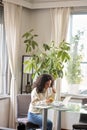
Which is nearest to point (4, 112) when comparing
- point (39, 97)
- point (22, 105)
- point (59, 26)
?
point (22, 105)

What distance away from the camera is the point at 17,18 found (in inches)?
216

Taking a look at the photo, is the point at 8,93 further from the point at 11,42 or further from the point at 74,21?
the point at 74,21

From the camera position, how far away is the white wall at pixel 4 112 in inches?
205

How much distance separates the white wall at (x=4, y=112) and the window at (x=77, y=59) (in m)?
1.22

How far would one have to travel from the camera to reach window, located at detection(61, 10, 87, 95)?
5602mm

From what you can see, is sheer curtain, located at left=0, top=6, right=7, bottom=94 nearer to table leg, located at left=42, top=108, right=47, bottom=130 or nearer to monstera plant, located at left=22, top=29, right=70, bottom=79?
monstera plant, located at left=22, top=29, right=70, bottom=79

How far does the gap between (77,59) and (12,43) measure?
1399mm

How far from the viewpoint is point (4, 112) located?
5305 millimetres

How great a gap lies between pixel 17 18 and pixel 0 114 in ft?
6.44

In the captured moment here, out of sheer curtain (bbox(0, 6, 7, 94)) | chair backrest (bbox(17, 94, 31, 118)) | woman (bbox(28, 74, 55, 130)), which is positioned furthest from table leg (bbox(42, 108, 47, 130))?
sheer curtain (bbox(0, 6, 7, 94))

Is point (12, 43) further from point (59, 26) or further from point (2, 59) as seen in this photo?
point (59, 26)

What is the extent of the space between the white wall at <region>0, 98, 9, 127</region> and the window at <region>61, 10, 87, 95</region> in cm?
122

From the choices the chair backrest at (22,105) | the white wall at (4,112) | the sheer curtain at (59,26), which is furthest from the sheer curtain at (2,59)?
the sheer curtain at (59,26)

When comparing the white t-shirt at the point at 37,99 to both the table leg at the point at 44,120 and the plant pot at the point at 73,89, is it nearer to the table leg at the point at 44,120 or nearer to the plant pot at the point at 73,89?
the table leg at the point at 44,120
